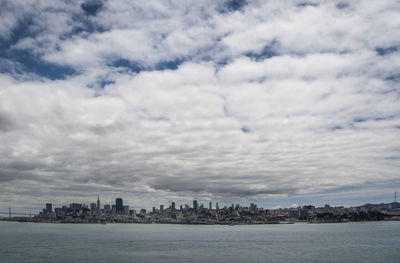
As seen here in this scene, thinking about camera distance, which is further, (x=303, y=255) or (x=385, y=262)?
(x=303, y=255)

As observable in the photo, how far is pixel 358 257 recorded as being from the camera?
8288 centimetres

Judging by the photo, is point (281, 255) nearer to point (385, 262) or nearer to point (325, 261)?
point (325, 261)

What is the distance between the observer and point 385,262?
75875 millimetres

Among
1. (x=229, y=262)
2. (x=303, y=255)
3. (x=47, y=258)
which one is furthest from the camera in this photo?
(x=303, y=255)

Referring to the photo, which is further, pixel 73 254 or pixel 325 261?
pixel 73 254

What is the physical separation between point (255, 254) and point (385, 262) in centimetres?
2843

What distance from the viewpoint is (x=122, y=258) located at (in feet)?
261

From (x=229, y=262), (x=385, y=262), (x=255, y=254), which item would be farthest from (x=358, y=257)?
(x=229, y=262)

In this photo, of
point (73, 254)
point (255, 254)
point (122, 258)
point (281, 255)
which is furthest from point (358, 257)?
point (73, 254)

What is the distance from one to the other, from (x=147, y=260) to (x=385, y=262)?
5088 cm

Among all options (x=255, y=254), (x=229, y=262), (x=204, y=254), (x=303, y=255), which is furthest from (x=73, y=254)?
(x=303, y=255)

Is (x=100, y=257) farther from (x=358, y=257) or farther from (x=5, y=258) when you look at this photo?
(x=358, y=257)

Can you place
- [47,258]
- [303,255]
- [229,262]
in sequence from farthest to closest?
1. [303,255]
2. [47,258]
3. [229,262]

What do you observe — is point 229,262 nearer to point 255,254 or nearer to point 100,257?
point 255,254
